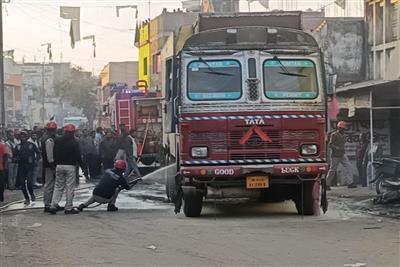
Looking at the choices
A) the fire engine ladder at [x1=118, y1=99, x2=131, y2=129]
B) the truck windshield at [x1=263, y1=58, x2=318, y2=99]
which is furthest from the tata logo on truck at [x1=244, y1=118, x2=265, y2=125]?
the fire engine ladder at [x1=118, y1=99, x2=131, y2=129]

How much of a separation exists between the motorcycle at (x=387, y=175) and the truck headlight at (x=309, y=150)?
141 inches

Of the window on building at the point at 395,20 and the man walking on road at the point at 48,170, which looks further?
the window on building at the point at 395,20

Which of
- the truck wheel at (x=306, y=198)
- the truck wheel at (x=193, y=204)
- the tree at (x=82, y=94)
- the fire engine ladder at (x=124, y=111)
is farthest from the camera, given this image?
the tree at (x=82, y=94)

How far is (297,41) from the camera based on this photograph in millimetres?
12352

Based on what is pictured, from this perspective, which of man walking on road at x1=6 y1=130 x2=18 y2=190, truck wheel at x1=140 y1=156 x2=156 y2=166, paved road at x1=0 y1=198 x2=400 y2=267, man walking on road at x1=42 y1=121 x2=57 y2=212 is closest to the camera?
paved road at x1=0 y1=198 x2=400 y2=267

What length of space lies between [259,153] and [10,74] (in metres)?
68.0

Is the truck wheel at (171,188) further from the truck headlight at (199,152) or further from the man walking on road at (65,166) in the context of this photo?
the truck headlight at (199,152)

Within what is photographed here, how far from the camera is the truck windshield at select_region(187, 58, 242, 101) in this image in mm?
12078

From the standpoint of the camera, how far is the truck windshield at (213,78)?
39.6 feet

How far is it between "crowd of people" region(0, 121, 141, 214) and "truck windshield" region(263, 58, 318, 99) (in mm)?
3640

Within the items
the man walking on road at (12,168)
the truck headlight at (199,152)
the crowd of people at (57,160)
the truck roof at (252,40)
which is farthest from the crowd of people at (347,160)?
the man walking on road at (12,168)

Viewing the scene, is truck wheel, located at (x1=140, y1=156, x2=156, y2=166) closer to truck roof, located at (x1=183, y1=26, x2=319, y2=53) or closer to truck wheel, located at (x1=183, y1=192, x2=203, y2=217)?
truck wheel, located at (x1=183, y1=192, x2=203, y2=217)

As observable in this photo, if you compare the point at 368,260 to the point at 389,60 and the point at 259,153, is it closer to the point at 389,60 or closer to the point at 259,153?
the point at 259,153

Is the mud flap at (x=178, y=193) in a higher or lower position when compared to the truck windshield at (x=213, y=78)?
lower
